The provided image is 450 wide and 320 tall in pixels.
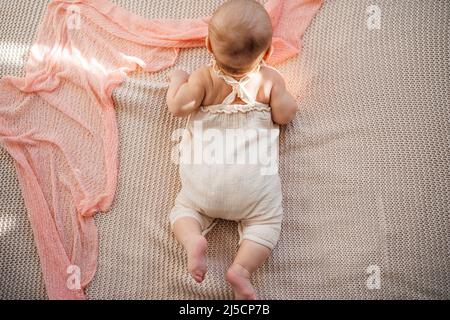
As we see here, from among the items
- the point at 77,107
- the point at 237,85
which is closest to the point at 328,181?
the point at 237,85

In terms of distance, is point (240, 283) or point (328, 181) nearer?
point (240, 283)

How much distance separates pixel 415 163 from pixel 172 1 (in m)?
0.91

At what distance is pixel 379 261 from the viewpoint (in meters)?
1.19

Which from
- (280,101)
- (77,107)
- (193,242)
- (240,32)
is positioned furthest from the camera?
(77,107)

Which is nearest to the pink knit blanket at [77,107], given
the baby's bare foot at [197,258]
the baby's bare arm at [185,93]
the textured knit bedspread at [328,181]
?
the textured knit bedspread at [328,181]

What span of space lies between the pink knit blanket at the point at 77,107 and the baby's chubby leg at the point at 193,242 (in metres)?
0.24

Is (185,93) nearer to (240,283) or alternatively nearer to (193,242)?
(193,242)

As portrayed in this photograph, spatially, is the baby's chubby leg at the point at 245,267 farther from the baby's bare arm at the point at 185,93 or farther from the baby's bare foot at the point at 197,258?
the baby's bare arm at the point at 185,93

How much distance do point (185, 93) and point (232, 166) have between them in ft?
0.77

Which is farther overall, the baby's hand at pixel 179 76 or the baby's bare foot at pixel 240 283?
the baby's hand at pixel 179 76

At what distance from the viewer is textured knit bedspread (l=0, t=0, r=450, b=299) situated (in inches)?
47.4

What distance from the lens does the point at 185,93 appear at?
123 centimetres

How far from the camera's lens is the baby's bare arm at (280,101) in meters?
1.25
